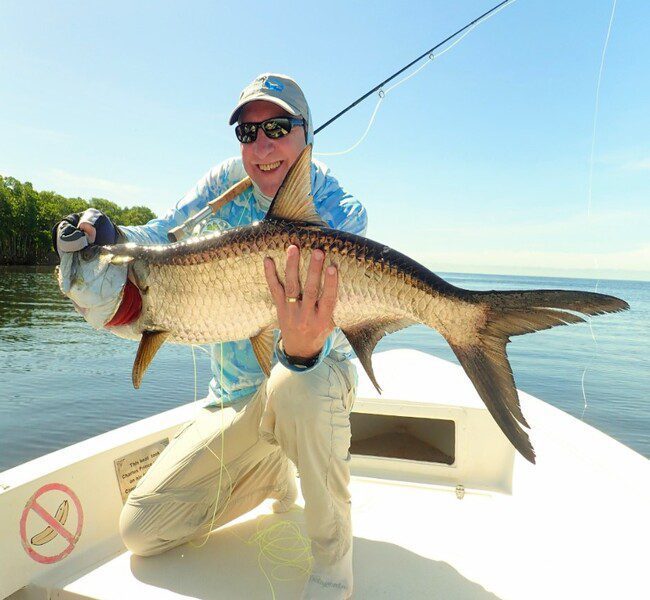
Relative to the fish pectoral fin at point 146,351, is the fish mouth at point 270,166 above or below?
above

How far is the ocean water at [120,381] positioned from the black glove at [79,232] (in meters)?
6.74

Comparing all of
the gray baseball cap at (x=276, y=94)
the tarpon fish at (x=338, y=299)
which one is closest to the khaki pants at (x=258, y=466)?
the tarpon fish at (x=338, y=299)

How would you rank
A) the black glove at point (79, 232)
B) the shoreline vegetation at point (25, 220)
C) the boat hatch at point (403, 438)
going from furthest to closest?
1. the shoreline vegetation at point (25, 220)
2. the boat hatch at point (403, 438)
3. the black glove at point (79, 232)

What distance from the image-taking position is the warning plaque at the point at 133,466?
3.14 m

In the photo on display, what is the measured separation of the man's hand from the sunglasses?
39.9 inches

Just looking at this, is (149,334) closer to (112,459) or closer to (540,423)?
(112,459)

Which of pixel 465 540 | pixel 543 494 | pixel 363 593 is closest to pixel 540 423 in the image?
pixel 543 494

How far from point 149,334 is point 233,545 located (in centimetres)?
145

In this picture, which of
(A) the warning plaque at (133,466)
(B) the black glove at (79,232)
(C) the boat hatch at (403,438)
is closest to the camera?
(B) the black glove at (79,232)

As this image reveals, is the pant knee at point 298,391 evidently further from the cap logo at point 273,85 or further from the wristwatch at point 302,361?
the cap logo at point 273,85

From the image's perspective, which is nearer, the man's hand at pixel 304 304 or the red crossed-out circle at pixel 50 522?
the man's hand at pixel 304 304

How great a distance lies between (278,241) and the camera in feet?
7.41

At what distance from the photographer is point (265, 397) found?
3.09 meters

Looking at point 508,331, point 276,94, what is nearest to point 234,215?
point 276,94
